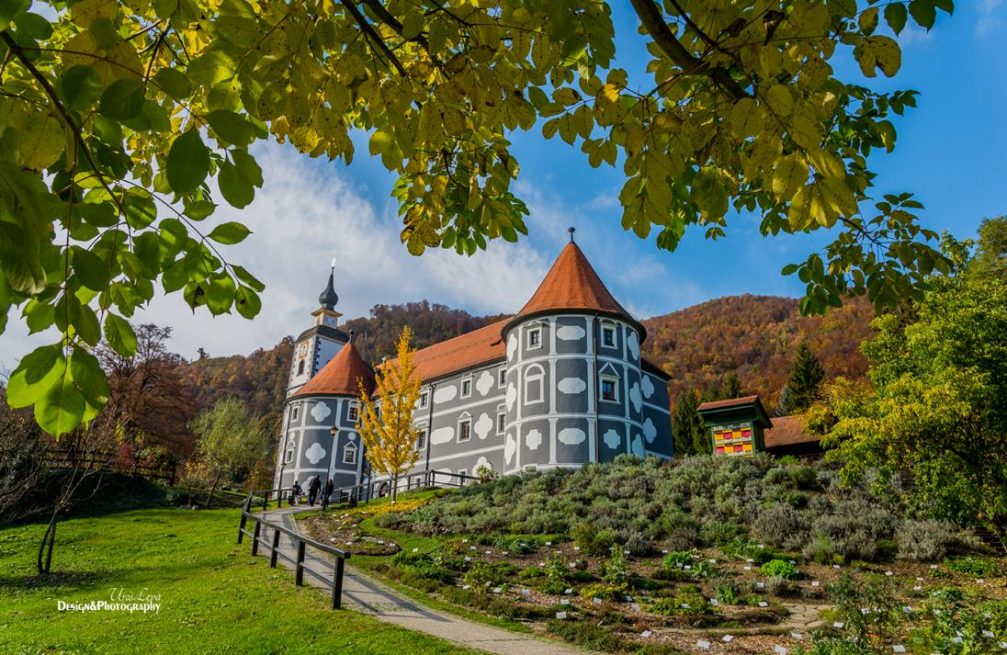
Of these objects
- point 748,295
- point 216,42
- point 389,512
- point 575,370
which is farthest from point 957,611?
point 748,295

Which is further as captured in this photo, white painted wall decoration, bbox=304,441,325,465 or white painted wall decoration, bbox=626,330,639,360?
white painted wall decoration, bbox=304,441,325,465

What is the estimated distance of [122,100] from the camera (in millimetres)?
1419

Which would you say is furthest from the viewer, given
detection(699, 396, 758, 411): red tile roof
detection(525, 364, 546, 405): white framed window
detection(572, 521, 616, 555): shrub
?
detection(525, 364, 546, 405): white framed window

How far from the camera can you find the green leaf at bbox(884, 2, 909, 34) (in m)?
2.04

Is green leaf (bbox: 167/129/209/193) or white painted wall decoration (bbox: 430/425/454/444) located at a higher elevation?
white painted wall decoration (bbox: 430/425/454/444)

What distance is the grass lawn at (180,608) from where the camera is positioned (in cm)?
726

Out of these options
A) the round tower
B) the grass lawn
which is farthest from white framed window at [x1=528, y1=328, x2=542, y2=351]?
the grass lawn

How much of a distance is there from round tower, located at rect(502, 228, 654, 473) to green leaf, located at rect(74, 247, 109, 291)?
26185 millimetres

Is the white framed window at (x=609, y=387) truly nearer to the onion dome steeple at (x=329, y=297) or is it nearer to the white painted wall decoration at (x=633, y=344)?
the white painted wall decoration at (x=633, y=344)

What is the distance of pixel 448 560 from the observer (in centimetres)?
1270

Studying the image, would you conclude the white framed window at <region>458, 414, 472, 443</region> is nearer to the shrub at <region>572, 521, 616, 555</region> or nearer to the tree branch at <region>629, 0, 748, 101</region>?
the shrub at <region>572, 521, 616, 555</region>

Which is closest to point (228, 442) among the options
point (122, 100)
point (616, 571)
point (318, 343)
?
point (318, 343)

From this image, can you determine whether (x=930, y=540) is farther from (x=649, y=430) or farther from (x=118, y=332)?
(x=649, y=430)

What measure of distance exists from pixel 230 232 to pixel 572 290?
29.3 m
